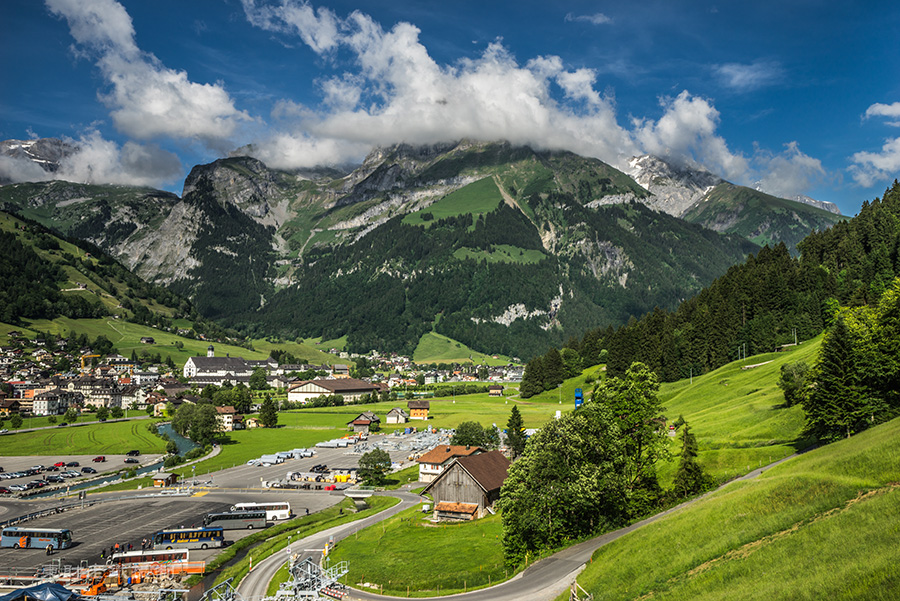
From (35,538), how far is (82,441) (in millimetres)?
75543

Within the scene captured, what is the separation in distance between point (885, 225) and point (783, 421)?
243 feet

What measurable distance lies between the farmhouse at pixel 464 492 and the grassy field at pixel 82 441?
85569 mm

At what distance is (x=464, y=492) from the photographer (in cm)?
6147

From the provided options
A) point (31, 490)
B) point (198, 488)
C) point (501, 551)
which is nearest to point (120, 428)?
point (31, 490)

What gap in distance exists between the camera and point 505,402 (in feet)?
583

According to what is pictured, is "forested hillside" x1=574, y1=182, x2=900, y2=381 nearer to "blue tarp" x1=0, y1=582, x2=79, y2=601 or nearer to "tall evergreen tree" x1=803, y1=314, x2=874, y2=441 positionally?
"tall evergreen tree" x1=803, y1=314, x2=874, y2=441

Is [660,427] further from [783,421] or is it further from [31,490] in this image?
[31,490]

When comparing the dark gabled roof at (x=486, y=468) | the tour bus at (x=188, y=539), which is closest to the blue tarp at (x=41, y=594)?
the tour bus at (x=188, y=539)

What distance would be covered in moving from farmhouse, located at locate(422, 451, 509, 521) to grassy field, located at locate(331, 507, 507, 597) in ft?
7.25

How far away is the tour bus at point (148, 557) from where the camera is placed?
51875 millimetres

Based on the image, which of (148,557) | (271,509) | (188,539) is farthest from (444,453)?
(148,557)

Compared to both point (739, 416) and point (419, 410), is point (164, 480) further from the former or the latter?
point (739, 416)

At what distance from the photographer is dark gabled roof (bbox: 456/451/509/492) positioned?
61.8 metres

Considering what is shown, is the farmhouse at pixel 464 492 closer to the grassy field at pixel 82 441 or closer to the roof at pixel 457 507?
the roof at pixel 457 507
